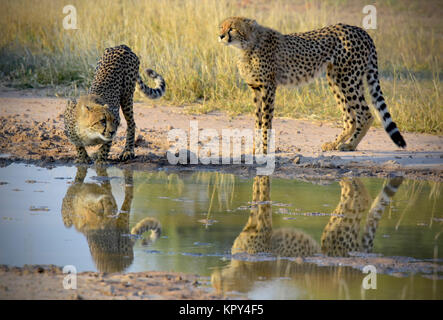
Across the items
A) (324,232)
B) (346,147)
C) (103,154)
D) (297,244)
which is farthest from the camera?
(346,147)

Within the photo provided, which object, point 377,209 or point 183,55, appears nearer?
point 377,209

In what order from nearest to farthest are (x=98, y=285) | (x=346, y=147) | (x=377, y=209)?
(x=98, y=285) → (x=377, y=209) → (x=346, y=147)

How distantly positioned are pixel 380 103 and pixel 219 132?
1839mm

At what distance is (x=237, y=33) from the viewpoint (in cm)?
747

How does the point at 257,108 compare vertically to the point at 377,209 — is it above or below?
above

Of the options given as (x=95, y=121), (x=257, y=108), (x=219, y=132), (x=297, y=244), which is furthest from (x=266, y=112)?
(x=297, y=244)

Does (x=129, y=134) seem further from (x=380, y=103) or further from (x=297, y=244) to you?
(x=297, y=244)

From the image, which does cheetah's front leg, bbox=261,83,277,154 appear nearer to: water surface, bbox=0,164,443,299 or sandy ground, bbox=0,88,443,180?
sandy ground, bbox=0,88,443,180

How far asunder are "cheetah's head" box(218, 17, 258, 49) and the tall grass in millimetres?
1853

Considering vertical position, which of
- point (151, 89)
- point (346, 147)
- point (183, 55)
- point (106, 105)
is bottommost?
point (346, 147)

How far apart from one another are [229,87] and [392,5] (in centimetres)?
932

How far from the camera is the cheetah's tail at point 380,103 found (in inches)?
295

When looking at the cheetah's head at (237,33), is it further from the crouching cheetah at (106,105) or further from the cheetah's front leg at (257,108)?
the crouching cheetah at (106,105)
